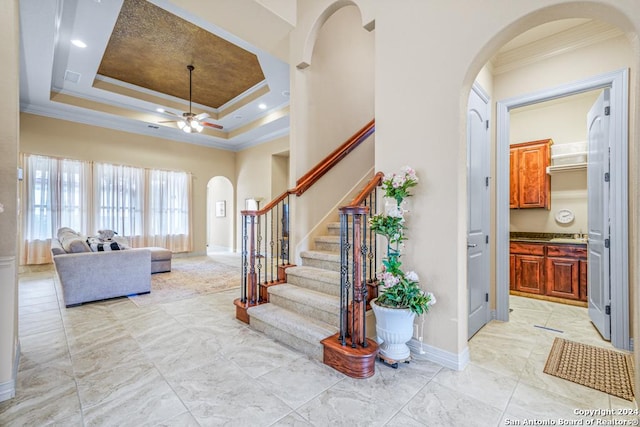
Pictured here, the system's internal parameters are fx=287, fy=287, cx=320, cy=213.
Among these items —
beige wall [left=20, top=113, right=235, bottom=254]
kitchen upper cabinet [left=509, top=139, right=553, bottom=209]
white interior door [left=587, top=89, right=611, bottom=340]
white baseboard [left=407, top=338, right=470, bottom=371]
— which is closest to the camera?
white baseboard [left=407, top=338, right=470, bottom=371]

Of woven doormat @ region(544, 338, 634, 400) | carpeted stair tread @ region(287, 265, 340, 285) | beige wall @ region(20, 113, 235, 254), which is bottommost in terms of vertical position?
woven doormat @ region(544, 338, 634, 400)

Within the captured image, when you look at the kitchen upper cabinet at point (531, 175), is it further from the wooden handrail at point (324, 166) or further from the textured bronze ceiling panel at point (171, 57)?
the textured bronze ceiling panel at point (171, 57)

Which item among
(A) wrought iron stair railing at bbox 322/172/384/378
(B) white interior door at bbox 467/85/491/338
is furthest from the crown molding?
(A) wrought iron stair railing at bbox 322/172/384/378

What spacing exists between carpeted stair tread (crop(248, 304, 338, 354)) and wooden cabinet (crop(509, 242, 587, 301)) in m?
3.39

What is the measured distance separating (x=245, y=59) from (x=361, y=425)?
5296mm

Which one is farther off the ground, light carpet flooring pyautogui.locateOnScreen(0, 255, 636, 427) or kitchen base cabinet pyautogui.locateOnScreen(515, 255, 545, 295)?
kitchen base cabinet pyautogui.locateOnScreen(515, 255, 545, 295)

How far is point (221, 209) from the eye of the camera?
9812mm

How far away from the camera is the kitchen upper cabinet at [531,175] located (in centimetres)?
449

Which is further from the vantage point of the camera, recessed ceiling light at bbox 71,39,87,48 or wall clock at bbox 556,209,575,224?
wall clock at bbox 556,209,575,224

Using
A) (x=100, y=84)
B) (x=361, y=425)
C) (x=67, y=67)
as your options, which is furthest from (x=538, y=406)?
(x=100, y=84)

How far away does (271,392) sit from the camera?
1.92 m

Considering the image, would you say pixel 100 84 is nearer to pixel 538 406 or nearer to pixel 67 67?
pixel 67 67

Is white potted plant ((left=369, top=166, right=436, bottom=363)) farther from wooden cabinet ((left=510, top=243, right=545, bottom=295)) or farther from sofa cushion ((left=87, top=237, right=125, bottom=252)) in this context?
sofa cushion ((left=87, top=237, right=125, bottom=252))

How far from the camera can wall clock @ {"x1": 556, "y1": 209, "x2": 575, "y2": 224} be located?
174 inches
